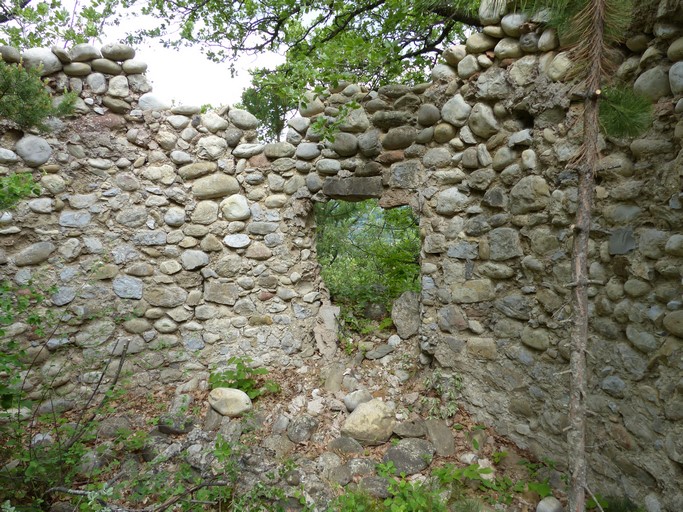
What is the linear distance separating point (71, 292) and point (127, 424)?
3.71 ft

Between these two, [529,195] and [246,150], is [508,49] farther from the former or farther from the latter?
[246,150]

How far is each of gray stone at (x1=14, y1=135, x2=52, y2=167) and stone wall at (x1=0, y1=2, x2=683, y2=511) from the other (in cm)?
2

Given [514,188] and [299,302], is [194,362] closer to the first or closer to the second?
[299,302]

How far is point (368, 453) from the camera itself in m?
2.71

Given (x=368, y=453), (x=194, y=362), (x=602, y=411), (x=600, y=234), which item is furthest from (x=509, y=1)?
(x=194, y=362)

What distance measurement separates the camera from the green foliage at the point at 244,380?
10.9 ft

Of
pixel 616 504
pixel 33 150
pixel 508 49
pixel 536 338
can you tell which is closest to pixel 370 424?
pixel 536 338

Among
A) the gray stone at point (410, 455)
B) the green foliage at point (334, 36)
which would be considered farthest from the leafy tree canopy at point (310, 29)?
the gray stone at point (410, 455)

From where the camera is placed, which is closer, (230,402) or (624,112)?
(624,112)

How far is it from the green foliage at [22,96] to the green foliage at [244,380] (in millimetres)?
2292

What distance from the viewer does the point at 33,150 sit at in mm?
2984

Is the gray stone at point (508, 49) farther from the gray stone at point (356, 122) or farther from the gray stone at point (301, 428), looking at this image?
the gray stone at point (301, 428)

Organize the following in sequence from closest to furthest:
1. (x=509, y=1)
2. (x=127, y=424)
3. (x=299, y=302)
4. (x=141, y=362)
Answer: (x=509, y=1) → (x=127, y=424) → (x=141, y=362) → (x=299, y=302)

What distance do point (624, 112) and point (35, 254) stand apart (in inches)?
151
